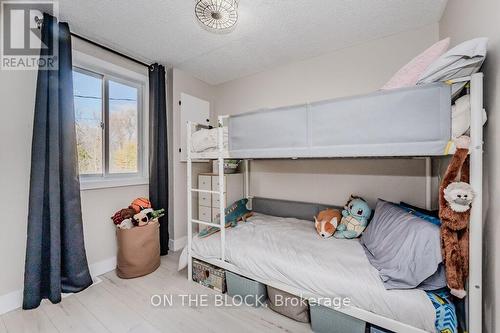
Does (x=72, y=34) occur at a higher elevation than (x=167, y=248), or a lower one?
higher

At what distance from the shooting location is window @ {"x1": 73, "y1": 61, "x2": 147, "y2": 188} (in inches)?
86.6

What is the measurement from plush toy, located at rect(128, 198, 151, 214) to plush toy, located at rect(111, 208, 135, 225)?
0.19ft

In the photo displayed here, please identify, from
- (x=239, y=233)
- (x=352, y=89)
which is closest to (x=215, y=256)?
(x=239, y=233)

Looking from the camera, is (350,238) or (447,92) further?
(350,238)

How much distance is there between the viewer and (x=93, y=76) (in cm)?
229

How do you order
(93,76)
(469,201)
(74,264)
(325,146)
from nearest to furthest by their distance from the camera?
(469,201), (325,146), (74,264), (93,76)

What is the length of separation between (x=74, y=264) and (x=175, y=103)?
80.4 inches

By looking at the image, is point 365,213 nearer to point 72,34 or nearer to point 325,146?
point 325,146

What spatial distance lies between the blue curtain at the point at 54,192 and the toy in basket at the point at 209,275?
0.99 meters

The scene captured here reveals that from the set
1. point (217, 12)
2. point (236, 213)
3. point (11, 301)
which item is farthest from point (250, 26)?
point (11, 301)

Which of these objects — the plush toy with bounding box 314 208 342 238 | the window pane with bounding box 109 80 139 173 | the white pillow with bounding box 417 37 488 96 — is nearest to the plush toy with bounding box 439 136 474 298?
the white pillow with bounding box 417 37 488 96

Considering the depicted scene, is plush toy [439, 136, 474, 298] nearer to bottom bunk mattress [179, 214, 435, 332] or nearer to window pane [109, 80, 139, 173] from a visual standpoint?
bottom bunk mattress [179, 214, 435, 332]

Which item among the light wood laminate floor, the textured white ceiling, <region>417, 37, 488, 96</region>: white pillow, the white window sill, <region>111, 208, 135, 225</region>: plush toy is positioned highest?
the textured white ceiling

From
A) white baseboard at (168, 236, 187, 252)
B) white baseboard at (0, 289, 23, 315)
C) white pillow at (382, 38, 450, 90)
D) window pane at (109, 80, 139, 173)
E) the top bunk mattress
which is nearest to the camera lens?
the top bunk mattress
